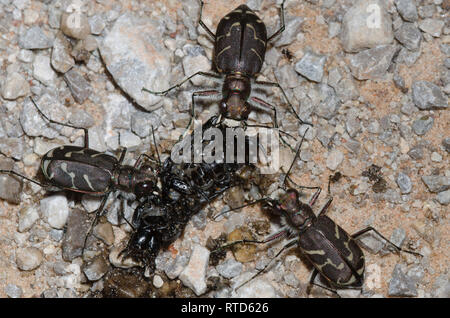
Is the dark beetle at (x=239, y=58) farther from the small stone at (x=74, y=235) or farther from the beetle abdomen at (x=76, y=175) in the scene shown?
the small stone at (x=74, y=235)

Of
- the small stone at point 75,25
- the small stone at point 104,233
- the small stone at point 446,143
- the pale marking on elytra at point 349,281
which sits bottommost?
the pale marking on elytra at point 349,281

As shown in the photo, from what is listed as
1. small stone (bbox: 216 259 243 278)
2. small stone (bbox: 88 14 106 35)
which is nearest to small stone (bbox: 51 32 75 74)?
small stone (bbox: 88 14 106 35)

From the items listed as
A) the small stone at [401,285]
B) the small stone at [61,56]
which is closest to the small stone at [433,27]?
the small stone at [401,285]

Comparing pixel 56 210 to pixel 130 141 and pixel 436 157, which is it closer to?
pixel 130 141

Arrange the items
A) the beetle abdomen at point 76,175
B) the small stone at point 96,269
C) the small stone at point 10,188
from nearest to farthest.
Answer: the beetle abdomen at point 76,175
the small stone at point 96,269
the small stone at point 10,188

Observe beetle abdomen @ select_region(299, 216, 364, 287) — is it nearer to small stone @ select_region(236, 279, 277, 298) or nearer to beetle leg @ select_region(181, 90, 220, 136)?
small stone @ select_region(236, 279, 277, 298)

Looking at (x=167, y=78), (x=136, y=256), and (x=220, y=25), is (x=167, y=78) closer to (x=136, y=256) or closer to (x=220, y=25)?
(x=220, y=25)

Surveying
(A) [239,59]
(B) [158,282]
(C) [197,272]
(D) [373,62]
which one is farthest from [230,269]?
(D) [373,62]
